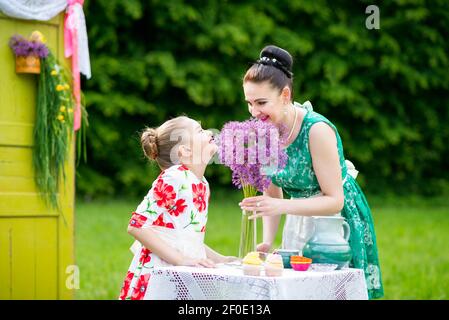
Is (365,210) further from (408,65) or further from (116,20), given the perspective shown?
(408,65)

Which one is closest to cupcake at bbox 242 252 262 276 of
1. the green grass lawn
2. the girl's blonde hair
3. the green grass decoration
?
the girl's blonde hair

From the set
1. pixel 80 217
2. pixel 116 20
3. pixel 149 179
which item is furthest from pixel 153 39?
pixel 80 217

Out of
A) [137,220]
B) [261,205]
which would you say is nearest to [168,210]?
[137,220]

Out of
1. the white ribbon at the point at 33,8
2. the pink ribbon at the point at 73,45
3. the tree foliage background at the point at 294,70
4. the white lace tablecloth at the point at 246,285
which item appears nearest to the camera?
the white lace tablecloth at the point at 246,285

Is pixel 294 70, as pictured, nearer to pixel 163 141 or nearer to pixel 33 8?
pixel 33 8

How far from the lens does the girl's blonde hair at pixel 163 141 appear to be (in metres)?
3.40

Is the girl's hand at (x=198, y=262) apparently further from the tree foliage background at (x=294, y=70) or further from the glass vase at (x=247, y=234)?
the tree foliage background at (x=294, y=70)

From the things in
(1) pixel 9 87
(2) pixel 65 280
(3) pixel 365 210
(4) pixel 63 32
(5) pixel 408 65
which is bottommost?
(2) pixel 65 280

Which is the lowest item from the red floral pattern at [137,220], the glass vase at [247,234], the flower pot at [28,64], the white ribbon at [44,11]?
the glass vase at [247,234]

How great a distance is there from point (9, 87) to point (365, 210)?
252 centimetres

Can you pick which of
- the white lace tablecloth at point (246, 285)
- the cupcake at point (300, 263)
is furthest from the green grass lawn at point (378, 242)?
the cupcake at point (300, 263)

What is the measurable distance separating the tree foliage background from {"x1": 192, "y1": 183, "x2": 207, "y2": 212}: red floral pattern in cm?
942

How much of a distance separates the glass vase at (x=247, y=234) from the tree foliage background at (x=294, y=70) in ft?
31.6
